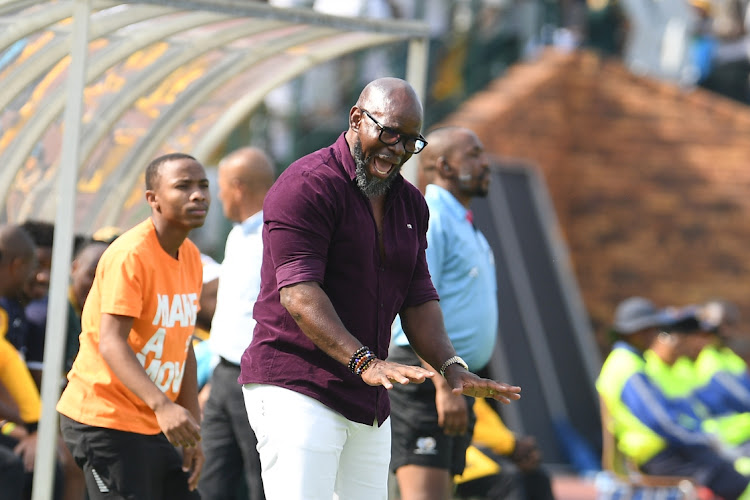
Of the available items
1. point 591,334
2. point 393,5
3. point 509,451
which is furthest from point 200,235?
point 591,334

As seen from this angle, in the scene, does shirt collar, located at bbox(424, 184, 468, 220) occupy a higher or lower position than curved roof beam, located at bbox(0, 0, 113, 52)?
Result: lower

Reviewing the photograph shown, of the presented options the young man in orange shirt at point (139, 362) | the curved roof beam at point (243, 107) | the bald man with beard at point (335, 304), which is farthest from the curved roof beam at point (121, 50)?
the bald man with beard at point (335, 304)

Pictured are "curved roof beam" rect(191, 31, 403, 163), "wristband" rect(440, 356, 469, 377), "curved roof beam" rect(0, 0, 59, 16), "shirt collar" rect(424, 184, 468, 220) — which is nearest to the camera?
"wristband" rect(440, 356, 469, 377)

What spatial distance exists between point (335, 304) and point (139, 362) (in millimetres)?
929

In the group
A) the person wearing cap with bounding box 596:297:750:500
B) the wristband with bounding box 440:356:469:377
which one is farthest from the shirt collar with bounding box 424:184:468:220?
the person wearing cap with bounding box 596:297:750:500

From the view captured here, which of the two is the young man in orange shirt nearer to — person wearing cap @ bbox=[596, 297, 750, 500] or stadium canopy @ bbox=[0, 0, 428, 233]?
stadium canopy @ bbox=[0, 0, 428, 233]

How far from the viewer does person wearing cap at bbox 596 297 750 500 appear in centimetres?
868

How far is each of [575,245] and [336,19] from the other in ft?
27.8

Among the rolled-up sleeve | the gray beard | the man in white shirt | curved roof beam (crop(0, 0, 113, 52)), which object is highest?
curved roof beam (crop(0, 0, 113, 52))

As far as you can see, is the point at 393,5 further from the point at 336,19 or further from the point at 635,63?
the point at 336,19

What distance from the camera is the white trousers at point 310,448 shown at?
12.9 feet

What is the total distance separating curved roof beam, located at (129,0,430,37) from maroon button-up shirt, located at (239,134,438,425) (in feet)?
5.24

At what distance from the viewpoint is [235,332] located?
5754 mm

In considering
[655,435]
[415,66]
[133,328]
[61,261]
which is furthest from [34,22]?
[655,435]
